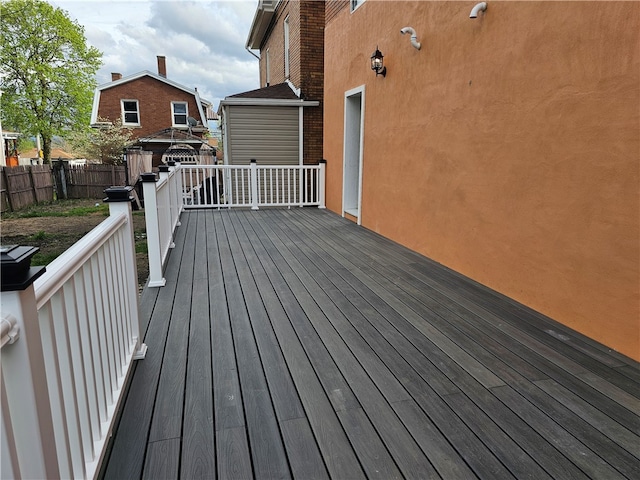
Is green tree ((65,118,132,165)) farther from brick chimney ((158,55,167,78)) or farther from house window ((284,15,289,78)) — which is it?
house window ((284,15,289,78))

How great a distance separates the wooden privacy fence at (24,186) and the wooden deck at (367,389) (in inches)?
335

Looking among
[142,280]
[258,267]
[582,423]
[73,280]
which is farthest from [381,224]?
[73,280]

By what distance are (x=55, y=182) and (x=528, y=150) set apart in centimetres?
1337

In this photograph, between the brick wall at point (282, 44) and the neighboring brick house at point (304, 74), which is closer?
the neighboring brick house at point (304, 74)

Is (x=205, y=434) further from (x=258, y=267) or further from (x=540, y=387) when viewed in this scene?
(x=258, y=267)

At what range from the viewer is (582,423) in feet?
5.67

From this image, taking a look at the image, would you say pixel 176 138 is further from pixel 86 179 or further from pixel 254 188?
pixel 254 188

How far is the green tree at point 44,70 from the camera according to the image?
17188 millimetres

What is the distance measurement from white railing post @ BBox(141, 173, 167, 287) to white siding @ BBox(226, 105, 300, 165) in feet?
19.4

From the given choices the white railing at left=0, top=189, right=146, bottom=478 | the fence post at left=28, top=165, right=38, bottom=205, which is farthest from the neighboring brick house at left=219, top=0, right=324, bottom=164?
the white railing at left=0, top=189, right=146, bottom=478

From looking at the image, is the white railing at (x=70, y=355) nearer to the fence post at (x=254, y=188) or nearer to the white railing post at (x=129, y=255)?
the white railing post at (x=129, y=255)

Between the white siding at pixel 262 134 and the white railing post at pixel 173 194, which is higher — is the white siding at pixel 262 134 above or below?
above

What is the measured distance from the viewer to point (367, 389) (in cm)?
197

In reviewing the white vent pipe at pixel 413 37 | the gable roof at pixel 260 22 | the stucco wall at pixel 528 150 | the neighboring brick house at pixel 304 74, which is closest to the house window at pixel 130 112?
the gable roof at pixel 260 22
